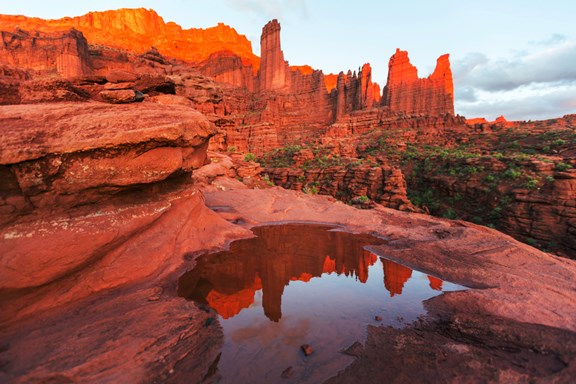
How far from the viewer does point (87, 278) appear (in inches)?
202

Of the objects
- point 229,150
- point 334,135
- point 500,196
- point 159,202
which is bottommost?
point 500,196

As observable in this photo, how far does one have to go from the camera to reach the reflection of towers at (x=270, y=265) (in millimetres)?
5493

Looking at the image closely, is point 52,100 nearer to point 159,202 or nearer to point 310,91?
point 159,202

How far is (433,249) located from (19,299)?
10408mm

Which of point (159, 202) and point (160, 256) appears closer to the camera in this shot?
point (160, 256)

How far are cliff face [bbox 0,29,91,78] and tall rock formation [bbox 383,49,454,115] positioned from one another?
3059 inches

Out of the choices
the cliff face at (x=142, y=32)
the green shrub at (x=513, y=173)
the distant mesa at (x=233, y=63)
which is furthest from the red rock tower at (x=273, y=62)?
the green shrub at (x=513, y=173)

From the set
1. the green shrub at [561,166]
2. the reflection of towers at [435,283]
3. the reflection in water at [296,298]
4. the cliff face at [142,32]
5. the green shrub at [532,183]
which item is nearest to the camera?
the reflection in water at [296,298]

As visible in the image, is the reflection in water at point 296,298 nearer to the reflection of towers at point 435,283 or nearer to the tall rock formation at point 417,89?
the reflection of towers at point 435,283

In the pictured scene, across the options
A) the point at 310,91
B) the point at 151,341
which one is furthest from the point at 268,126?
the point at 151,341

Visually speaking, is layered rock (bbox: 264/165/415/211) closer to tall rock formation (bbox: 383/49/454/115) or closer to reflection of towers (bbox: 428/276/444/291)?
reflection of towers (bbox: 428/276/444/291)

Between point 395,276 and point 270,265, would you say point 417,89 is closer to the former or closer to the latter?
point 395,276

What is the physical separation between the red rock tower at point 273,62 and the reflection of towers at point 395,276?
8528 centimetres

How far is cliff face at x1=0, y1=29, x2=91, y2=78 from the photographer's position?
167ft
